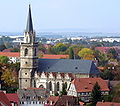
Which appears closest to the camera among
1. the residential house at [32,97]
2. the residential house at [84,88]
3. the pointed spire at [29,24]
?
the residential house at [32,97]

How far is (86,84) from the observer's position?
7050cm

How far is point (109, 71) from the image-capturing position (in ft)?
283

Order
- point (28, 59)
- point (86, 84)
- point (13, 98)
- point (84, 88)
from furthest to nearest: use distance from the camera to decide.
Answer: point (28, 59), point (86, 84), point (84, 88), point (13, 98)

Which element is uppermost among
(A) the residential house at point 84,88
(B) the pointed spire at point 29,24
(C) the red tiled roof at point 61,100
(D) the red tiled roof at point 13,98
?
(B) the pointed spire at point 29,24

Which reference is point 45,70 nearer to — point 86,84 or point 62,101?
point 86,84

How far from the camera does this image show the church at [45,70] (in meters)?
76.0

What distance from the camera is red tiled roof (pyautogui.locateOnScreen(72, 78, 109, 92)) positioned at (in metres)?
69.5

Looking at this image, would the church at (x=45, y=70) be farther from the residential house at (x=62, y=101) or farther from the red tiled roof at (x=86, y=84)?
the residential house at (x=62, y=101)

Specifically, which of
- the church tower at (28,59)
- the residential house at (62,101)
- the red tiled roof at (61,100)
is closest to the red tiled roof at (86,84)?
the residential house at (62,101)

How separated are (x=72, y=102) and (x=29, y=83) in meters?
19.3

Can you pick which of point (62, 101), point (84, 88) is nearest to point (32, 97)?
point (62, 101)

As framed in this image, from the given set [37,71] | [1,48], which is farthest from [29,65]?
[1,48]

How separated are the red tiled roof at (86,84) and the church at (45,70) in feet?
12.6

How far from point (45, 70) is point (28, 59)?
3.45 metres
